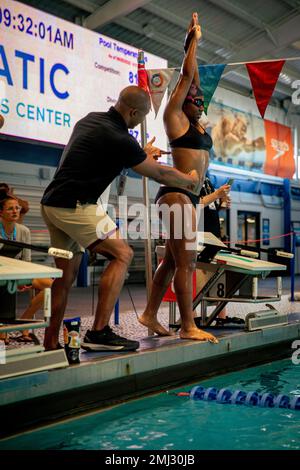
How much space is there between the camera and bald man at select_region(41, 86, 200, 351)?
323cm

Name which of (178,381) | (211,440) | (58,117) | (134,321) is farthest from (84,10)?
(211,440)

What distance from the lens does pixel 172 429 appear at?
9.02ft

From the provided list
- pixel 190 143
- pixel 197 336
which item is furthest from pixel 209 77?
pixel 197 336

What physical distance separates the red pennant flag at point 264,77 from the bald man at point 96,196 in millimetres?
2405

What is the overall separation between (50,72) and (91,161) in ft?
16.3

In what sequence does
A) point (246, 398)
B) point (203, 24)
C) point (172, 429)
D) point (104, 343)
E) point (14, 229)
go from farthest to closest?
point (203, 24), point (14, 229), point (104, 343), point (246, 398), point (172, 429)

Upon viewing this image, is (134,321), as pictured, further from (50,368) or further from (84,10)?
(84,10)

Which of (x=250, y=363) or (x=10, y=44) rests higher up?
(x=10, y=44)

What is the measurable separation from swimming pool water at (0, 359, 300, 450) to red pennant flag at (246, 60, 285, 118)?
3.03 metres

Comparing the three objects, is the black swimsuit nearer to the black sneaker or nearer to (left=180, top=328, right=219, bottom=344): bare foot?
(left=180, top=328, right=219, bottom=344): bare foot

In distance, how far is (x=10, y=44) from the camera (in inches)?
284

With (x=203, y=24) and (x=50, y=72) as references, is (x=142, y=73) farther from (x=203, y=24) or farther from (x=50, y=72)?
(x=203, y=24)

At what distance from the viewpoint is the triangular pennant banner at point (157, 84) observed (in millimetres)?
4848
